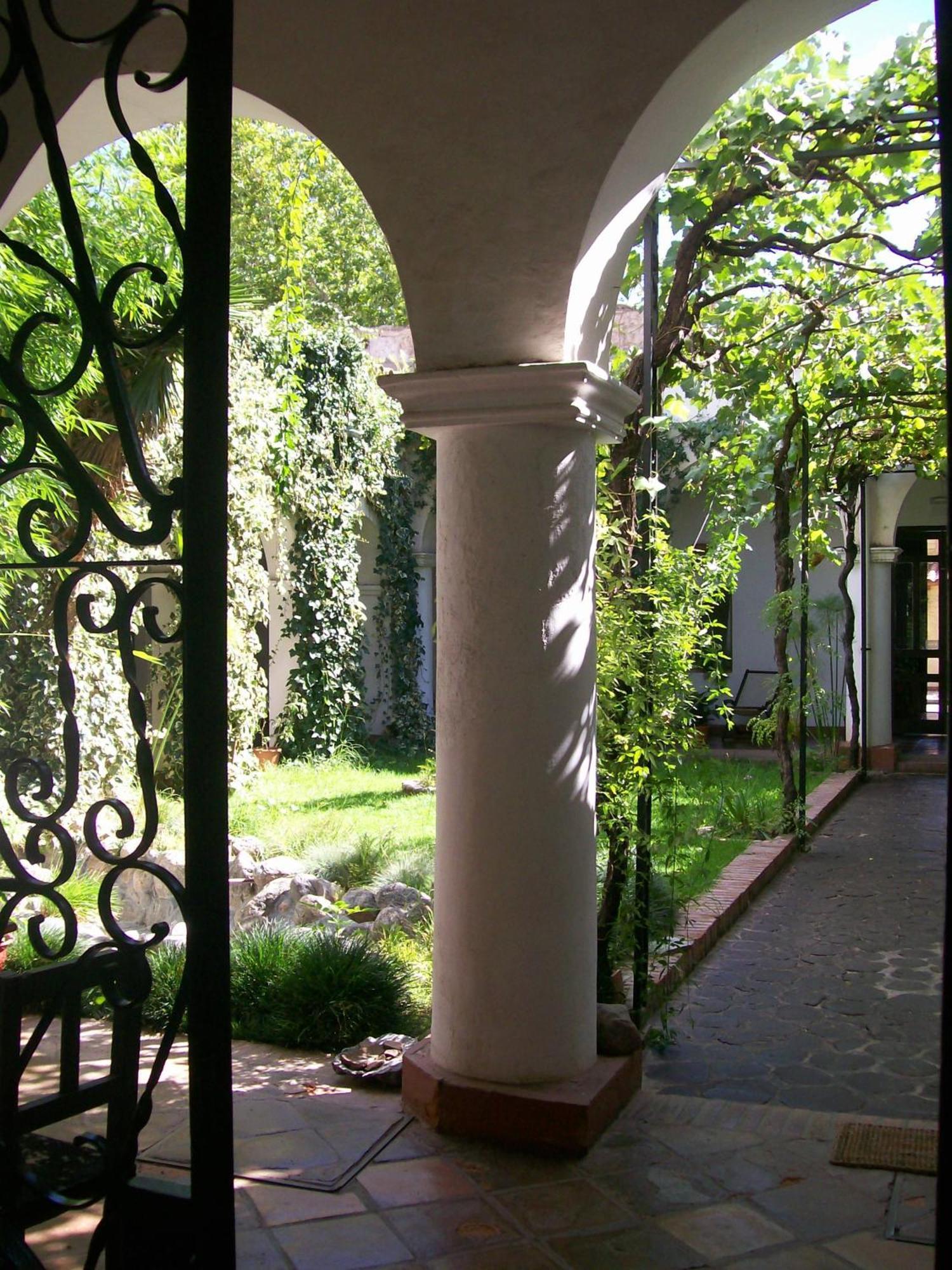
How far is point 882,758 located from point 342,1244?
38.3 ft

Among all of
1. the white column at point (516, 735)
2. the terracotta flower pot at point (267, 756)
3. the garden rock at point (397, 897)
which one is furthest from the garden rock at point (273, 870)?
the terracotta flower pot at point (267, 756)

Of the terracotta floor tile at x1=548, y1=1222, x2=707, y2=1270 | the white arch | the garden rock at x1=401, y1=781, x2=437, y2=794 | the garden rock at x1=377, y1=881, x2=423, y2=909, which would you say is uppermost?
the white arch

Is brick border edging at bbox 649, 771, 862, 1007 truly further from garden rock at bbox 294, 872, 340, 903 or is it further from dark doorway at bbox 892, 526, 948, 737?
dark doorway at bbox 892, 526, 948, 737

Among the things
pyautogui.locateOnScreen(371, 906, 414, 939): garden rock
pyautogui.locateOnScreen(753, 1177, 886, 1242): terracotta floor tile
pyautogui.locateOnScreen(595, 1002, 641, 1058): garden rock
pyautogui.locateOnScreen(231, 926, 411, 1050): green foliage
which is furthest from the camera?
pyautogui.locateOnScreen(371, 906, 414, 939): garden rock

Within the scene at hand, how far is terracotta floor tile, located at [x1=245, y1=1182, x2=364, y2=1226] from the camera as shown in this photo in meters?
3.19

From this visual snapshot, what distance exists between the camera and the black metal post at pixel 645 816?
15.3 ft

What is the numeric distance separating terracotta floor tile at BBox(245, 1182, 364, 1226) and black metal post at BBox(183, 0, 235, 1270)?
1350 mm

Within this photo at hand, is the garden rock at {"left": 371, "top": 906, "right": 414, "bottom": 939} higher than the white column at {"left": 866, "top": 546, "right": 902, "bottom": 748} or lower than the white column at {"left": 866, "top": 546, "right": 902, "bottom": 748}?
lower

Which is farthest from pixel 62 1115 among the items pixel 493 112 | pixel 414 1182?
pixel 493 112

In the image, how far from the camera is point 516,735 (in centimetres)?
374

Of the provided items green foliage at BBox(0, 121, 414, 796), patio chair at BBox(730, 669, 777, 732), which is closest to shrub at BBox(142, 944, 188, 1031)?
green foliage at BBox(0, 121, 414, 796)

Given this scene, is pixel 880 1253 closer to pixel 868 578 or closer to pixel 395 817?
pixel 395 817

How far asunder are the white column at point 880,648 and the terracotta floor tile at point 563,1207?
1096cm

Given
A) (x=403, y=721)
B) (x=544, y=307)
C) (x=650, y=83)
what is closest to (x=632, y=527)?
(x=544, y=307)
